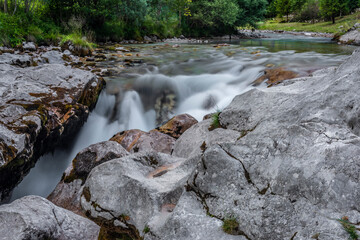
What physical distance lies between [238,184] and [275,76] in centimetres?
676

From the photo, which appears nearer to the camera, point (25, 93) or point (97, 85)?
point (25, 93)

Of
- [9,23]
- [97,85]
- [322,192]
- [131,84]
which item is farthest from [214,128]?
[9,23]

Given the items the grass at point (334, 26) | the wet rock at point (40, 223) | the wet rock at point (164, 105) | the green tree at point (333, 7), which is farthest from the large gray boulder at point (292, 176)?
the green tree at point (333, 7)

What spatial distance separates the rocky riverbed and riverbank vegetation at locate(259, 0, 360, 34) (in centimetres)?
2645

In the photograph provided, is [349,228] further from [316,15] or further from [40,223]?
[316,15]

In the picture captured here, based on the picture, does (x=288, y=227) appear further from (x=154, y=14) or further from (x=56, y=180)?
(x=154, y=14)

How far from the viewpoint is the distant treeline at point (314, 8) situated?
133 ft

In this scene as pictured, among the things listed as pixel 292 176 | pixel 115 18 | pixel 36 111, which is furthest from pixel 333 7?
pixel 292 176

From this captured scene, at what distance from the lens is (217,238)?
2.08 meters

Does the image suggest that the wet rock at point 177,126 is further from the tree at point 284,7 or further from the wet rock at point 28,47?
the tree at point 284,7

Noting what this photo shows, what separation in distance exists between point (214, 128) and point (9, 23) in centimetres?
1476

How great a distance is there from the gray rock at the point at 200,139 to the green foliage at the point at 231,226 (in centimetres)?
163

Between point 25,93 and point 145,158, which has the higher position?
point 25,93

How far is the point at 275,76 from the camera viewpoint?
27.2 ft
